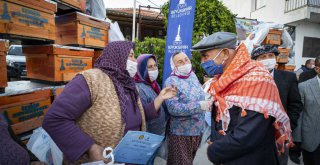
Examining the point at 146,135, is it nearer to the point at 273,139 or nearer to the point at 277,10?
the point at 273,139

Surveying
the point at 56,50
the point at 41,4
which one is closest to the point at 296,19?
the point at 56,50

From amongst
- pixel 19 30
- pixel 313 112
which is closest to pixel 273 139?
pixel 313 112

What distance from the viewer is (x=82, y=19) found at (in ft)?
11.0

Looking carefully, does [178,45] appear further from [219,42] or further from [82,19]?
[219,42]

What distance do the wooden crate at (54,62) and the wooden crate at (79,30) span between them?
0.19 meters

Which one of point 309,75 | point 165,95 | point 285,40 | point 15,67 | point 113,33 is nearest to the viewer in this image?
point 165,95

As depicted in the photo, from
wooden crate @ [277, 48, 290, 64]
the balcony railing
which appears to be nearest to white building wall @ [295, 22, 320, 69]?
the balcony railing

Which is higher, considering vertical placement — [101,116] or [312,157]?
[101,116]

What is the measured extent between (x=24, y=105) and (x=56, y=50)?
816mm

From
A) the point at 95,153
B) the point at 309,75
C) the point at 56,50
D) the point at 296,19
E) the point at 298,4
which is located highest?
the point at 298,4

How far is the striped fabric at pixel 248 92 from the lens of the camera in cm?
147

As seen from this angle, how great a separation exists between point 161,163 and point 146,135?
270 cm

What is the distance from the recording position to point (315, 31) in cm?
1295

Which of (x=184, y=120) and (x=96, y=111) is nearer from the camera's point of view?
(x=96, y=111)
